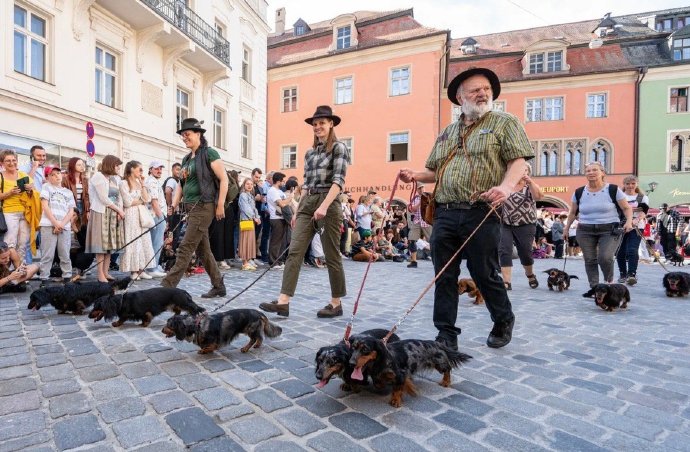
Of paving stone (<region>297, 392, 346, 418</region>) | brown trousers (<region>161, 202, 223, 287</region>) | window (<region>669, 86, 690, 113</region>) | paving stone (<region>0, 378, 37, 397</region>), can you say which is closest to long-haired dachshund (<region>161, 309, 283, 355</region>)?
paving stone (<region>0, 378, 37, 397</region>)

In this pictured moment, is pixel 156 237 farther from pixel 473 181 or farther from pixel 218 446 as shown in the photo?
pixel 218 446

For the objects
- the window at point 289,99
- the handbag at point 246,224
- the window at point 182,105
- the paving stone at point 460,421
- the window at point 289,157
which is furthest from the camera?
the window at point 289,99

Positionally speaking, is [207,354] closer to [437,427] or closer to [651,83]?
[437,427]

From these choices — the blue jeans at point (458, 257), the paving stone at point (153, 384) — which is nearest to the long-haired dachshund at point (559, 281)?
the blue jeans at point (458, 257)

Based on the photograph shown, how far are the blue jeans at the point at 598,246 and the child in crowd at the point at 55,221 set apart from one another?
7755mm

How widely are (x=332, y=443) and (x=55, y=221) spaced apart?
20.1 ft

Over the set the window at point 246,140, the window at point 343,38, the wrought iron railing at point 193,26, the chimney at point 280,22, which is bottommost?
the window at point 246,140

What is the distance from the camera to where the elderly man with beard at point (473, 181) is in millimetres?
3283

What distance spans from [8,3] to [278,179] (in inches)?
322

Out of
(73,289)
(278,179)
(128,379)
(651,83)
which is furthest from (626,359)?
(651,83)

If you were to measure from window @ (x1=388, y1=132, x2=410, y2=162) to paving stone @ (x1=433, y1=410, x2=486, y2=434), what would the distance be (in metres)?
28.2

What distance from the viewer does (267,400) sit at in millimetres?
2580

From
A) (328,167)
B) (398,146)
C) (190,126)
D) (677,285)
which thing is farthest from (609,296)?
(398,146)

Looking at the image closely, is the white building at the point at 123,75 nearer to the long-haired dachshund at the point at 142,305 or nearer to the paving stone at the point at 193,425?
the long-haired dachshund at the point at 142,305
